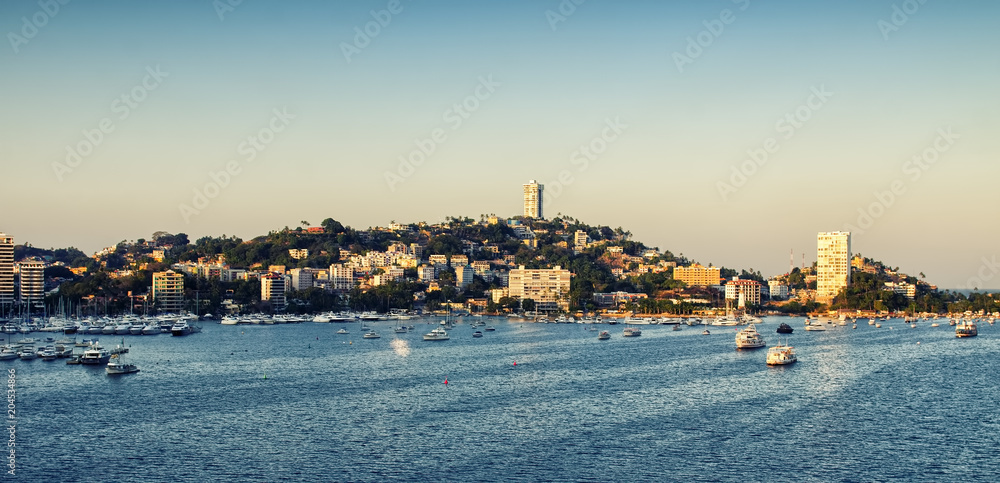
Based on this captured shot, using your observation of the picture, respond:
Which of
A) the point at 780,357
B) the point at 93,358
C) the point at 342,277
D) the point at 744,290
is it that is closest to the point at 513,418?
the point at 780,357

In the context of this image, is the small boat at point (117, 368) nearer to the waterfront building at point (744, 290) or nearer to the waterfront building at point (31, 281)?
the waterfront building at point (31, 281)

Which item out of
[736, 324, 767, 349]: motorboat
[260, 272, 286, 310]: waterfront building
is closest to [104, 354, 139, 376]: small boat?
[736, 324, 767, 349]: motorboat

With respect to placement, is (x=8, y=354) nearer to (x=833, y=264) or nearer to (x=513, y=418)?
(x=513, y=418)

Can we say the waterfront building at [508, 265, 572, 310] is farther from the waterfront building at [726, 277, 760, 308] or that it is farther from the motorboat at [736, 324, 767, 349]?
the motorboat at [736, 324, 767, 349]

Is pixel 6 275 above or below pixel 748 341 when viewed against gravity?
above

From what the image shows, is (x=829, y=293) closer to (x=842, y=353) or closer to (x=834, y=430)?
(x=842, y=353)

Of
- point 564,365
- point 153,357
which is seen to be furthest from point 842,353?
point 153,357
